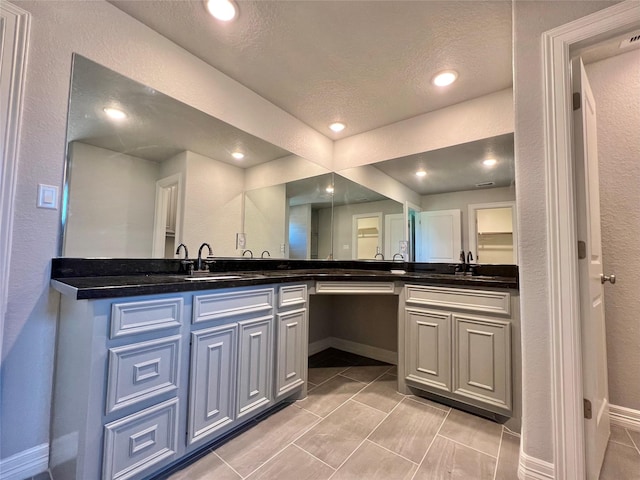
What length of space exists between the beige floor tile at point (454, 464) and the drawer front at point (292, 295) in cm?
108

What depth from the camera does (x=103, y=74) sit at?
4.79 feet

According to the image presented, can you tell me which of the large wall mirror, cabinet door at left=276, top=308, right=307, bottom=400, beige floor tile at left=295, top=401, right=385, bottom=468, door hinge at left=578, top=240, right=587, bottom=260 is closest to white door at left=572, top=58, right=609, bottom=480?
door hinge at left=578, top=240, right=587, bottom=260

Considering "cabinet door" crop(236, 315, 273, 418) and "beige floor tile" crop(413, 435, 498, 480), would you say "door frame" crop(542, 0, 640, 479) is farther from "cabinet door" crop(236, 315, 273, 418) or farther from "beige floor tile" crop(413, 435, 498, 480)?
"cabinet door" crop(236, 315, 273, 418)

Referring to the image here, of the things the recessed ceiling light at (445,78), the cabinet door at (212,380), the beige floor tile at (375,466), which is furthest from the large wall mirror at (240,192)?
the beige floor tile at (375,466)

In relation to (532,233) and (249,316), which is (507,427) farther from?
(249,316)

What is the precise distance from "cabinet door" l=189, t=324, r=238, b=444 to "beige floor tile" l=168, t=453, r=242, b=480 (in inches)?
5.2

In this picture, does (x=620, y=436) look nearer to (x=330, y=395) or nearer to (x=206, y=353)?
(x=330, y=395)

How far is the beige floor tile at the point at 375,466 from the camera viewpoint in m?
1.24

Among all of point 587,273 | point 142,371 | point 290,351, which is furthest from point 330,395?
point 587,273

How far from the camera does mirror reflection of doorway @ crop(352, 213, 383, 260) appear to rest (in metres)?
2.89

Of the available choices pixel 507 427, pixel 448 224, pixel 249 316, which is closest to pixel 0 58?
pixel 249 316

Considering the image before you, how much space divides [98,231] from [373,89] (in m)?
2.15

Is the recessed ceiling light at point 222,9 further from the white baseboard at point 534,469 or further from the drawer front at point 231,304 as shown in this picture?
the white baseboard at point 534,469

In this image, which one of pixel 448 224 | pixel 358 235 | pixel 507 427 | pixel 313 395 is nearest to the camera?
pixel 507 427
